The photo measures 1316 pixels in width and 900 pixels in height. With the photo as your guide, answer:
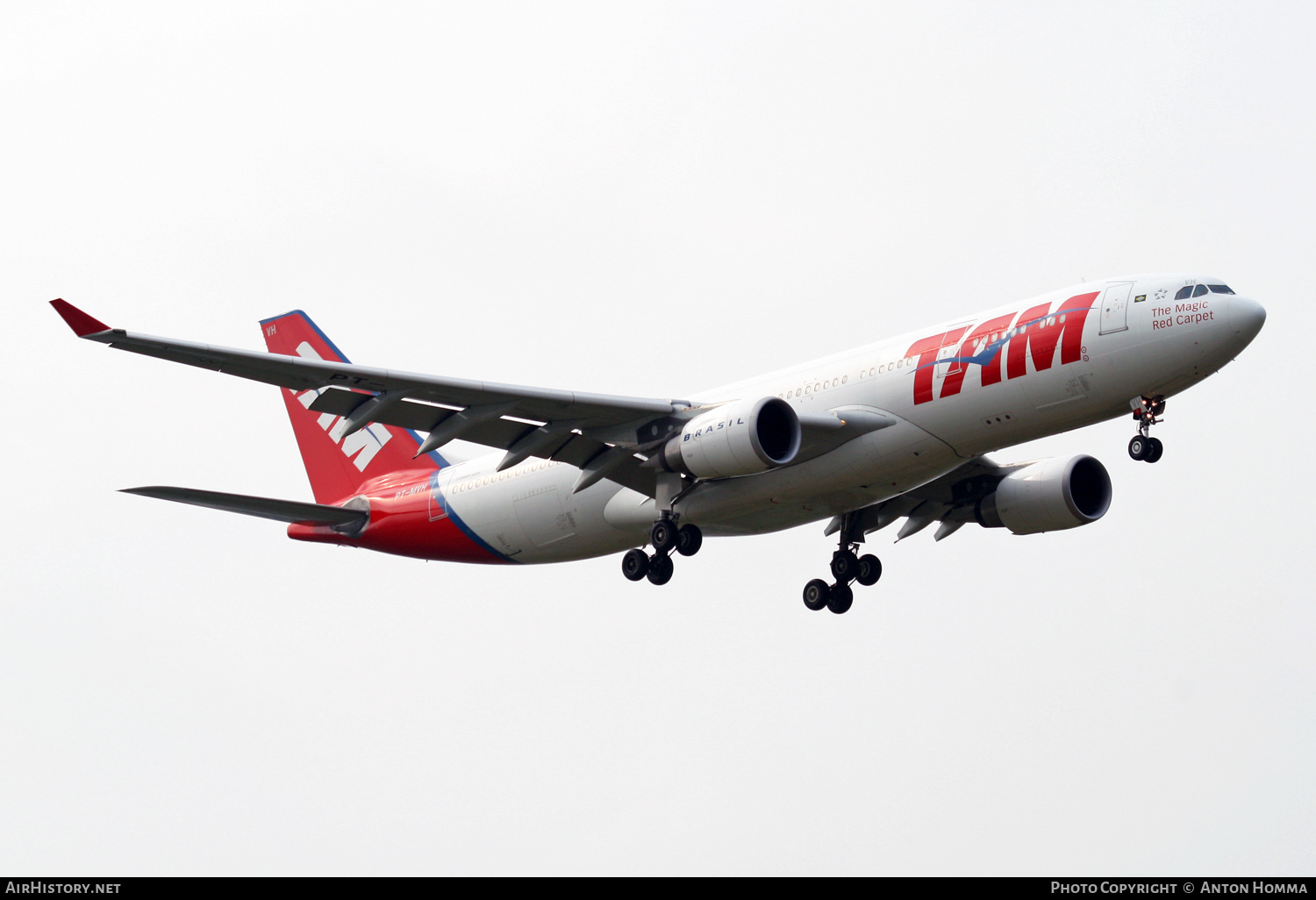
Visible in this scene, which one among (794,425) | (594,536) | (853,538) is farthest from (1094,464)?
(594,536)

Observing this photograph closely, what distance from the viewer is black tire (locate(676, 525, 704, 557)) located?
3052 cm

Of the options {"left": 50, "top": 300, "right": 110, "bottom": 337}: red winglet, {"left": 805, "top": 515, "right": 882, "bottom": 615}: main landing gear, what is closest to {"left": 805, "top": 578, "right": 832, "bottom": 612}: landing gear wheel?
{"left": 805, "top": 515, "right": 882, "bottom": 615}: main landing gear

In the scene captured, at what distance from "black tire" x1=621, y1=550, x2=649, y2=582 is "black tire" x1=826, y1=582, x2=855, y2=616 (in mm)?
5371

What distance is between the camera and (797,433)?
1107 inches

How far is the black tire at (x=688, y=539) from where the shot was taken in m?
30.5

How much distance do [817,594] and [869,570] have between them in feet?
4.17

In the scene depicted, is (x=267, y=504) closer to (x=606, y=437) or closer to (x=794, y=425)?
(x=606, y=437)

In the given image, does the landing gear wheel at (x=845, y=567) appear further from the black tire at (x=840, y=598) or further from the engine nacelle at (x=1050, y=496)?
the engine nacelle at (x=1050, y=496)

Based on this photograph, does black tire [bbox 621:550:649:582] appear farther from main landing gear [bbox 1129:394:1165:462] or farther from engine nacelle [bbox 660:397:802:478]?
main landing gear [bbox 1129:394:1165:462]

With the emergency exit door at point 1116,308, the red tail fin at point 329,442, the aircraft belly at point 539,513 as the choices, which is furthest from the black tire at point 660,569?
the emergency exit door at point 1116,308

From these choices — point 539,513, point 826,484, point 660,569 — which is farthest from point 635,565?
point 826,484

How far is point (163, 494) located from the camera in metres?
29.9

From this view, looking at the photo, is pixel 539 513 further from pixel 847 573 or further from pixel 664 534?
pixel 847 573

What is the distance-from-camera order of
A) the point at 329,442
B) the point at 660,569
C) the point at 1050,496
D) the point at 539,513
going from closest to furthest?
1. the point at 660,569
2. the point at 1050,496
3. the point at 539,513
4. the point at 329,442
